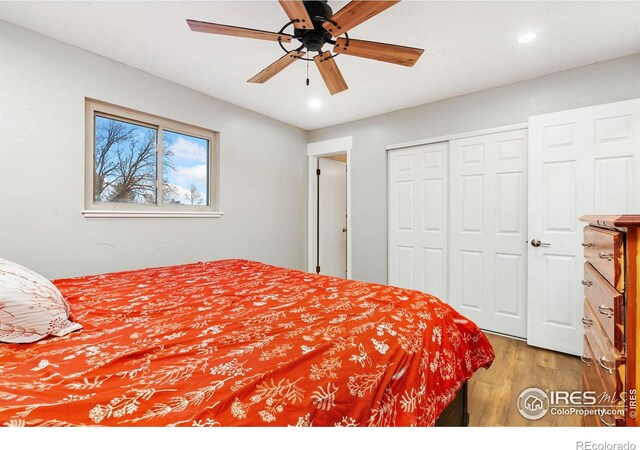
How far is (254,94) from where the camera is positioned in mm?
2945

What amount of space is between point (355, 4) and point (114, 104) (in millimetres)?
2173

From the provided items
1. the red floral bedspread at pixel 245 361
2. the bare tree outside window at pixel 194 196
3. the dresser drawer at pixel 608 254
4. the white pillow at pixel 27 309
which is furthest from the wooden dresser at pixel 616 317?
the bare tree outside window at pixel 194 196

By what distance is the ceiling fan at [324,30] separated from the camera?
1252mm

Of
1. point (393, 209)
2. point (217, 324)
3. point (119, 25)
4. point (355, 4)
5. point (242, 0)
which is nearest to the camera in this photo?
point (217, 324)

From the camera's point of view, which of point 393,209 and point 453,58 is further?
point 393,209

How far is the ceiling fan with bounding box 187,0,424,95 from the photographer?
1.25m

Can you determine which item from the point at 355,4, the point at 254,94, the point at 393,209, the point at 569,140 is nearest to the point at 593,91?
the point at 569,140

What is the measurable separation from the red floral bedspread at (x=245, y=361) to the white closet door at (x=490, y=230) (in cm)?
150

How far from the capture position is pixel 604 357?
1034mm

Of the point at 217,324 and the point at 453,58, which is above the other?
the point at 453,58

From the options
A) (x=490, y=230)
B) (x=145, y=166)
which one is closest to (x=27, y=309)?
(x=145, y=166)

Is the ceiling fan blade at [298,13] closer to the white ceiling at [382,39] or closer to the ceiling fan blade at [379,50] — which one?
the ceiling fan blade at [379,50]

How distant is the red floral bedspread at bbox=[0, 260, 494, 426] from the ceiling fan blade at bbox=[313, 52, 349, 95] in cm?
133
